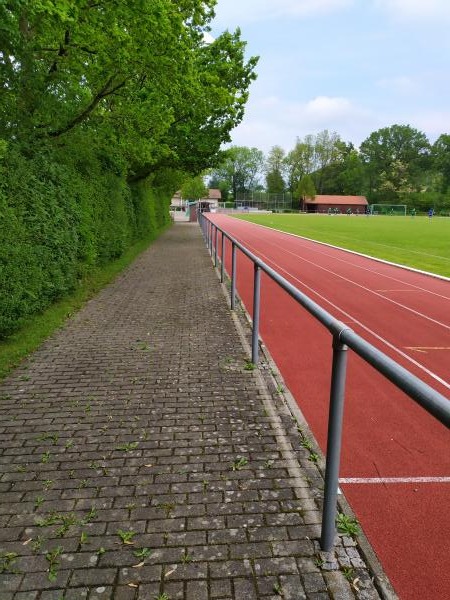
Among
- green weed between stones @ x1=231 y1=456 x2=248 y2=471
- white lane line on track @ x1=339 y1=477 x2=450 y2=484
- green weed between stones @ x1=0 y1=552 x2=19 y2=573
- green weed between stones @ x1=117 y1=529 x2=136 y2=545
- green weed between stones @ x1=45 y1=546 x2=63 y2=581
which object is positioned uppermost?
green weed between stones @ x1=0 y1=552 x2=19 y2=573

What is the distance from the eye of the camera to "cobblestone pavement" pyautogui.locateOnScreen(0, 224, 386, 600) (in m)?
2.31

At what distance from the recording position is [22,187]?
259 inches

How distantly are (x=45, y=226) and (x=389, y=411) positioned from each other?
18.8 feet

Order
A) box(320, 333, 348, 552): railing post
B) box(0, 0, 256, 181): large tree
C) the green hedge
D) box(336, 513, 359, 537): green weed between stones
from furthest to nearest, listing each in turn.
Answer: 1. box(0, 0, 256, 181): large tree
2. the green hedge
3. box(336, 513, 359, 537): green weed between stones
4. box(320, 333, 348, 552): railing post

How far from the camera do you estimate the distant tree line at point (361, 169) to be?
105562mm

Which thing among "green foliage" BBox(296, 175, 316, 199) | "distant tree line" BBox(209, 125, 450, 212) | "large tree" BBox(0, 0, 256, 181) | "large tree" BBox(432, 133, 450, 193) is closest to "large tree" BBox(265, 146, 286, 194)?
"distant tree line" BBox(209, 125, 450, 212)

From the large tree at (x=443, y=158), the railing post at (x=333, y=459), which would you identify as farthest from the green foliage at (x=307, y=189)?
the railing post at (x=333, y=459)

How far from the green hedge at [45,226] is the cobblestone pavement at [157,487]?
1.08m

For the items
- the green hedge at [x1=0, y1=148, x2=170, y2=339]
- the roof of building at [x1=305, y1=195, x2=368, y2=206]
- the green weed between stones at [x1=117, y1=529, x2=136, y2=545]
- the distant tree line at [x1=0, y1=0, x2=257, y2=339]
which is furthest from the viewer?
the roof of building at [x1=305, y1=195, x2=368, y2=206]

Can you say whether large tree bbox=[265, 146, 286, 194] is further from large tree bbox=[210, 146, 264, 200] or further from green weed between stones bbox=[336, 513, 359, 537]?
green weed between stones bbox=[336, 513, 359, 537]

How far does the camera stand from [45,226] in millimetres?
7336

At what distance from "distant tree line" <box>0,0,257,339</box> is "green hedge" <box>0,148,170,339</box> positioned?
2 cm

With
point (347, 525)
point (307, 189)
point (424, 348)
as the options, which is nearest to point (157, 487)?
point (347, 525)

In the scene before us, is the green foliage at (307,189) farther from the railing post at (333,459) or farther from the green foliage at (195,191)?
the railing post at (333,459)
